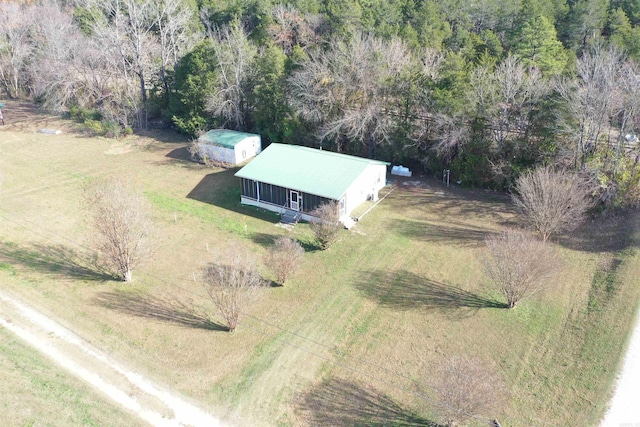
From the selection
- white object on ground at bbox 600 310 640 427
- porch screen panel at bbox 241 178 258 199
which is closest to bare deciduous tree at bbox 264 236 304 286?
porch screen panel at bbox 241 178 258 199

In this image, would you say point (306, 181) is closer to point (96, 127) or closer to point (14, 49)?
point (96, 127)

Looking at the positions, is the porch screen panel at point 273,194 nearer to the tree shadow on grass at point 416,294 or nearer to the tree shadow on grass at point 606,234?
the tree shadow on grass at point 416,294

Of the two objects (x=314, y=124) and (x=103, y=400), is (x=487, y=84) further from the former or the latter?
(x=103, y=400)

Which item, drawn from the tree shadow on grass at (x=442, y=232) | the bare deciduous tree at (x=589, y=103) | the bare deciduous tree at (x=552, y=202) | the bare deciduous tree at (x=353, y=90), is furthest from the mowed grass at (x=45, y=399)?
the bare deciduous tree at (x=589, y=103)

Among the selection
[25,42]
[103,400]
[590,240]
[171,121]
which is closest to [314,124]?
[171,121]

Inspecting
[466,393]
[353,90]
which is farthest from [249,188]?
[466,393]

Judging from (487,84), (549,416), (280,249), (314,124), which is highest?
(487,84)

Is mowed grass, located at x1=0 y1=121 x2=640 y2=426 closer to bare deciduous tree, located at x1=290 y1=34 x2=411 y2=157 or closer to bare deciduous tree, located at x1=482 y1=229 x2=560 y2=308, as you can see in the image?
bare deciduous tree, located at x1=482 y1=229 x2=560 y2=308
